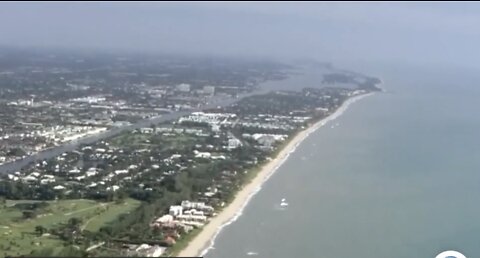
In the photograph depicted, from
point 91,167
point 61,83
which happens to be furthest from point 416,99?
point 91,167

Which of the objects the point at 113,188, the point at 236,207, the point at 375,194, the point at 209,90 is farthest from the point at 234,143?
the point at 209,90

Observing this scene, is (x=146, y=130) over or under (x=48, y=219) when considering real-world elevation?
over

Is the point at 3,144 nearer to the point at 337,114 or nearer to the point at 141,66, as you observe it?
the point at 337,114

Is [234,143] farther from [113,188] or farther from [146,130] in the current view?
[113,188]

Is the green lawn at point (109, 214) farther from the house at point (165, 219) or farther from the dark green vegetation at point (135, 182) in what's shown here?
the house at point (165, 219)

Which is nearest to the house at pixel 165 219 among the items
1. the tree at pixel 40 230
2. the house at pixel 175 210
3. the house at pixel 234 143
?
the house at pixel 175 210

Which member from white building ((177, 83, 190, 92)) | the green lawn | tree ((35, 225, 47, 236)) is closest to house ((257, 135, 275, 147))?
the green lawn
